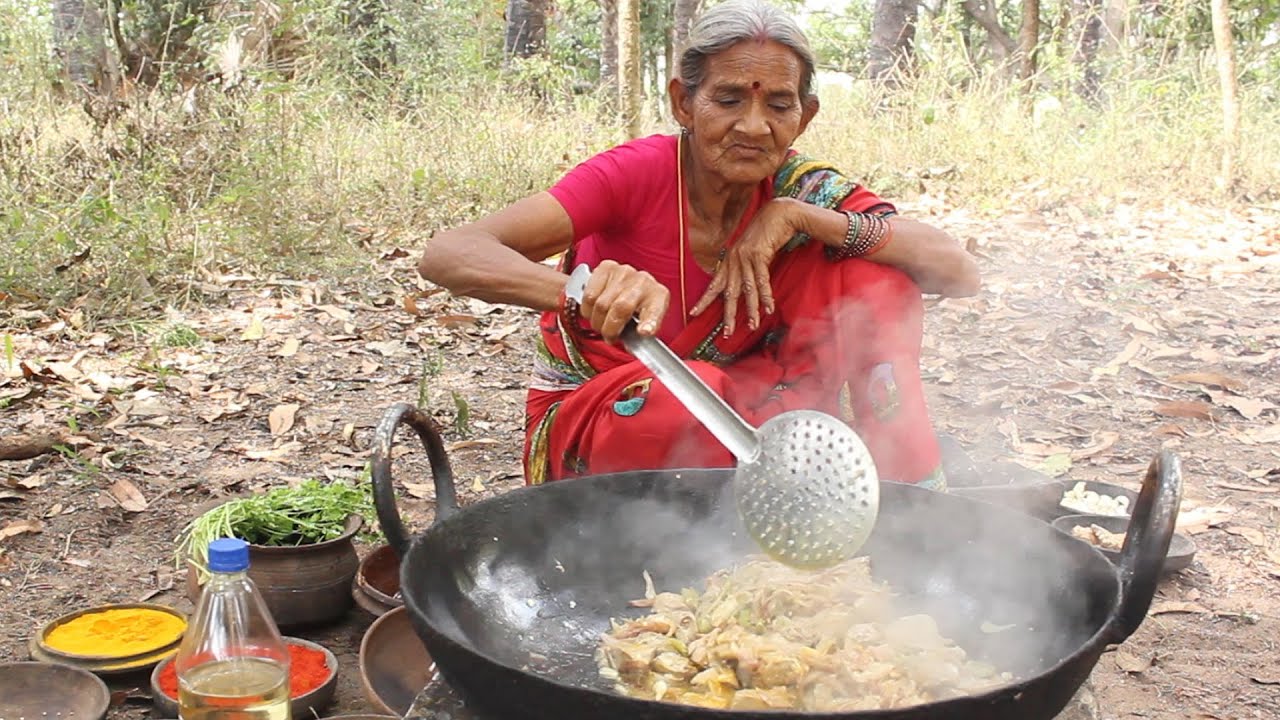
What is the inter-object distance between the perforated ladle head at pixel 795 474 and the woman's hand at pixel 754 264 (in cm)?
85

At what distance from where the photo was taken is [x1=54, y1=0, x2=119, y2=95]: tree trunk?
7152mm

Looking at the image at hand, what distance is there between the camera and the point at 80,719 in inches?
89.4

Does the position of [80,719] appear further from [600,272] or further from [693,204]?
[693,204]

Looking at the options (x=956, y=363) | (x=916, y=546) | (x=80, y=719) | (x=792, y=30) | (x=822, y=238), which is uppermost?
(x=792, y=30)

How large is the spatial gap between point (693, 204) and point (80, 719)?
1.94 m

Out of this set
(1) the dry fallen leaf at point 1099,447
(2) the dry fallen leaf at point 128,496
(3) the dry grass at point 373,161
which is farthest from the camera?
(3) the dry grass at point 373,161

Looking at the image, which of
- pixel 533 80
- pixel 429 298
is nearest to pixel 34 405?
pixel 429 298

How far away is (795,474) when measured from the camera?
6.28 feet

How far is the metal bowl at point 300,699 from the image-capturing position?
2.29 metres

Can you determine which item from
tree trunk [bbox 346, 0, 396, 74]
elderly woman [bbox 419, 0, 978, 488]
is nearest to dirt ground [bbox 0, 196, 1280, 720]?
elderly woman [bbox 419, 0, 978, 488]

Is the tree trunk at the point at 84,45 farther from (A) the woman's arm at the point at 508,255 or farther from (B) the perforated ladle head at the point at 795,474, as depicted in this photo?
(B) the perforated ladle head at the point at 795,474

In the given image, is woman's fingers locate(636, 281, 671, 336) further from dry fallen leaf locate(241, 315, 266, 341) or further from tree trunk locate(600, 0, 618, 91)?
tree trunk locate(600, 0, 618, 91)

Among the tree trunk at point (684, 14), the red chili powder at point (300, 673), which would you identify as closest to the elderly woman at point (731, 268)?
the red chili powder at point (300, 673)

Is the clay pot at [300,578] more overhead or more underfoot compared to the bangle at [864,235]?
more underfoot
